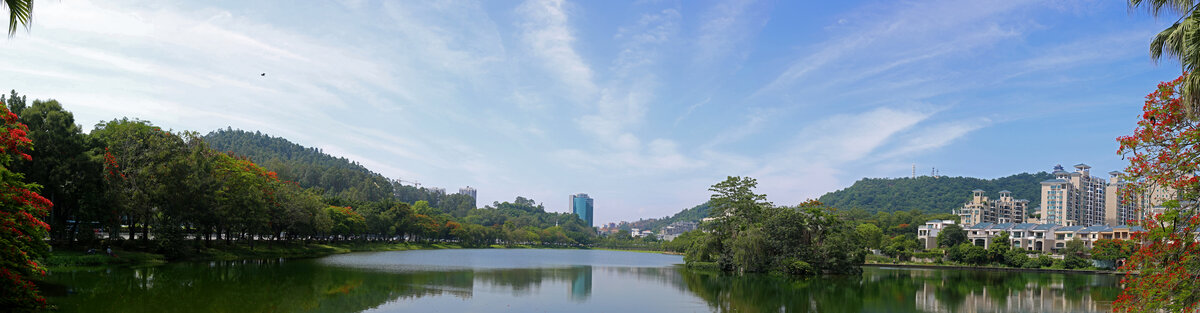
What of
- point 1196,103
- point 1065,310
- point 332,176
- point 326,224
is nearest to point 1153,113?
point 1196,103

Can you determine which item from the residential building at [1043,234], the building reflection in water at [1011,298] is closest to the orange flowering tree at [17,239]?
the building reflection in water at [1011,298]

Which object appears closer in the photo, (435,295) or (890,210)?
(435,295)

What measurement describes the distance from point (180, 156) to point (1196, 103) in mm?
39975

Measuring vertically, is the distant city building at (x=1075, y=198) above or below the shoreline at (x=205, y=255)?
above

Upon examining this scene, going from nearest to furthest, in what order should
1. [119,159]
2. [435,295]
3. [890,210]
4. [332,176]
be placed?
1. [435,295]
2. [119,159]
3. [332,176]
4. [890,210]

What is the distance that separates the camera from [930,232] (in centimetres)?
8962

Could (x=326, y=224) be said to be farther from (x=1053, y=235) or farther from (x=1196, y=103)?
(x=1053, y=235)

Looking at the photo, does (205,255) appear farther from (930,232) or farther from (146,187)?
(930,232)

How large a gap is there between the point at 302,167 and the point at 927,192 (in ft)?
499

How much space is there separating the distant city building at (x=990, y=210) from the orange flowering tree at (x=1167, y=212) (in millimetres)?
119935

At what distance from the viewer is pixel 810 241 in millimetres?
46469

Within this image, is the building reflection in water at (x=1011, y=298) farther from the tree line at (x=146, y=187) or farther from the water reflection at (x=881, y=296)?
the tree line at (x=146, y=187)

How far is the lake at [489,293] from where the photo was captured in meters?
19.9

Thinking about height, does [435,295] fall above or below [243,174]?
below
